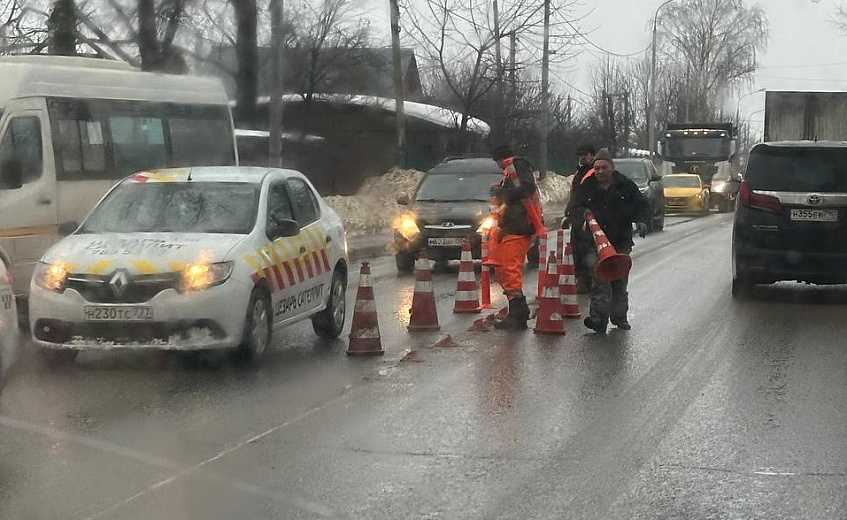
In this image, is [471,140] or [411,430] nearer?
[411,430]

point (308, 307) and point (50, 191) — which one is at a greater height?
point (50, 191)

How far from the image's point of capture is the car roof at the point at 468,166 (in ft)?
66.0

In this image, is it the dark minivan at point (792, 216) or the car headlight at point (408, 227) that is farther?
the car headlight at point (408, 227)

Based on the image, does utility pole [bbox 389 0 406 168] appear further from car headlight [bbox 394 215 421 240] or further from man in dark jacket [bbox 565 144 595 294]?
man in dark jacket [bbox 565 144 595 294]

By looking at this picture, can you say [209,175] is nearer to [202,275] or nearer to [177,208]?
[177,208]

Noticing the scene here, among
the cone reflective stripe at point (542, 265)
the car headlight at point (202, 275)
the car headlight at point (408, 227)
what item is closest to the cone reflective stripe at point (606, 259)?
the cone reflective stripe at point (542, 265)

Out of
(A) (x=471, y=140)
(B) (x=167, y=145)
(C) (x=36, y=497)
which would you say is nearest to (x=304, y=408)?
(C) (x=36, y=497)

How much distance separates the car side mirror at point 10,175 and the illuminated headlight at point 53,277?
286cm

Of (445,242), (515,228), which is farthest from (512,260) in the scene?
(445,242)

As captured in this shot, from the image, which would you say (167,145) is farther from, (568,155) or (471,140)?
(568,155)

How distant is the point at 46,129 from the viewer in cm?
1299

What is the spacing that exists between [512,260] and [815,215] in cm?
420

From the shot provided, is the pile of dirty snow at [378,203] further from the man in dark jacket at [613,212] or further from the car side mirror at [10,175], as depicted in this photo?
the car side mirror at [10,175]

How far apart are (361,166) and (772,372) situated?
95.5ft
